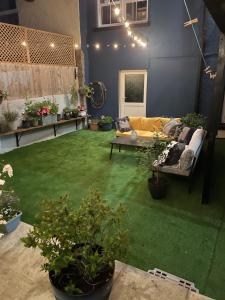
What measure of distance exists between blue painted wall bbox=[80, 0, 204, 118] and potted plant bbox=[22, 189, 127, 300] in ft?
20.7

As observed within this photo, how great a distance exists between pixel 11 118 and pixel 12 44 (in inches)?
74.5

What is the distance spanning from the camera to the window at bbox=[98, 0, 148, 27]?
714 centimetres

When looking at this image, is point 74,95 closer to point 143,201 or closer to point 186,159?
point 186,159

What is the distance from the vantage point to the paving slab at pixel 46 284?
1695 millimetres

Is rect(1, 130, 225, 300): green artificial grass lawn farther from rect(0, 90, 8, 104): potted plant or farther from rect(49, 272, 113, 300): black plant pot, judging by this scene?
rect(0, 90, 8, 104): potted plant

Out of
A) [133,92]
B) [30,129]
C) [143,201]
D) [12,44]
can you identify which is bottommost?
[143,201]

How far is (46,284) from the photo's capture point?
1.81 meters

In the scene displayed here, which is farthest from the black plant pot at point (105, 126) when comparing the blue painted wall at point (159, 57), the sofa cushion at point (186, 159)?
the sofa cushion at point (186, 159)

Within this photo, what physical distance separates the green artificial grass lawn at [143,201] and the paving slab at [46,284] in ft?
1.28

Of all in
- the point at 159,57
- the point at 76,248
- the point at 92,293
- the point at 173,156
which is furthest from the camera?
the point at 159,57

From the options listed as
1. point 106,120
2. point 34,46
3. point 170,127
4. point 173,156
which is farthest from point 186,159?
point 34,46

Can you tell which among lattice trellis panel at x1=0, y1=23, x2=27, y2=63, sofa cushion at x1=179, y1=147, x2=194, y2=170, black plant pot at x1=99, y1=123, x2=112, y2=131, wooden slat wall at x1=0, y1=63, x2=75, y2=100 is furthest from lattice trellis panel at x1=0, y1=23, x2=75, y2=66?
sofa cushion at x1=179, y1=147, x2=194, y2=170

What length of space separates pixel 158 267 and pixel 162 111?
591 cm

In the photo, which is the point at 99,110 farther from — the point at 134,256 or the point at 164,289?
the point at 164,289
